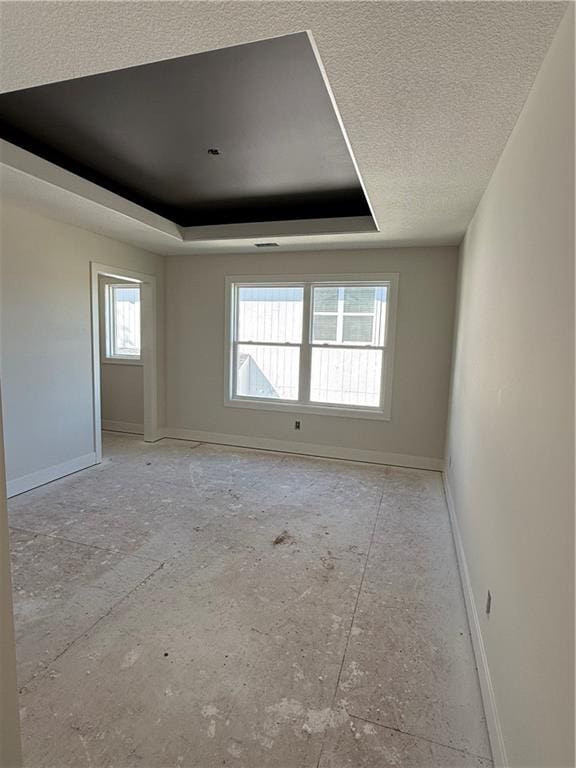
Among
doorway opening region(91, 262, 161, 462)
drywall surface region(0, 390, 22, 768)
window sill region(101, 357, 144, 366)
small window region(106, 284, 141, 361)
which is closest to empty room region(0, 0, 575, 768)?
drywall surface region(0, 390, 22, 768)

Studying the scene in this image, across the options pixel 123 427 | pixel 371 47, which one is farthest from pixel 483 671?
pixel 123 427

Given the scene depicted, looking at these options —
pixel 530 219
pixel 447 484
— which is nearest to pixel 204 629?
Result: pixel 530 219

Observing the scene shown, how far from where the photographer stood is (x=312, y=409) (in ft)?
16.0

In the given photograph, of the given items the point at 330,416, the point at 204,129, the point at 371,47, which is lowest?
the point at 330,416

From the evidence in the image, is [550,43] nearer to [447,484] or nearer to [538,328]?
[538,328]

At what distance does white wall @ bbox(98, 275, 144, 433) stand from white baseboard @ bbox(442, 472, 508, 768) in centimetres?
456

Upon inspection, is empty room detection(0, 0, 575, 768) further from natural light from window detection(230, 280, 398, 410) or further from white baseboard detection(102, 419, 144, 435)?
white baseboard detection(102, 419, 144, 435)

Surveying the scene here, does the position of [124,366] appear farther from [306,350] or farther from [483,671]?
[483,671]

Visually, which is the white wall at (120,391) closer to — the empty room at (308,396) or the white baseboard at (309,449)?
the white baseboard at (309,449)

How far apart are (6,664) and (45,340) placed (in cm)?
344

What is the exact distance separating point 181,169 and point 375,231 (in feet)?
5.94

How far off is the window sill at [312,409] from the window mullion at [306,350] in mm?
131

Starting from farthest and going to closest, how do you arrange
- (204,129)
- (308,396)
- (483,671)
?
(308,396)
(204,129)
(483,671)

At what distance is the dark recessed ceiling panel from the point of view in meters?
1.88
